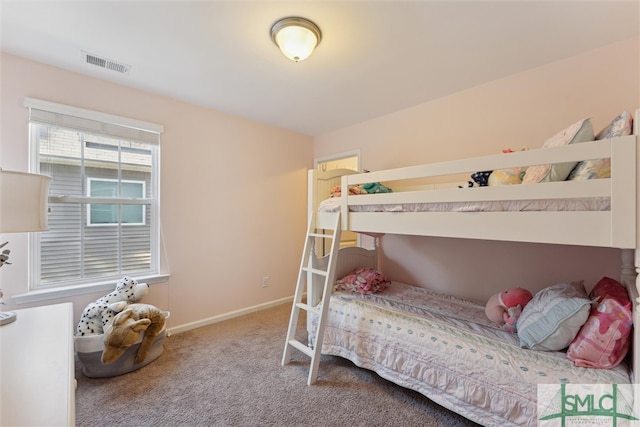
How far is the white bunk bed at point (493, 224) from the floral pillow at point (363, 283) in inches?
5.1

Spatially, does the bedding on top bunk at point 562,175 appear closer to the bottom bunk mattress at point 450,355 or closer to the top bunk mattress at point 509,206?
the top bunk mattress at point 509,206

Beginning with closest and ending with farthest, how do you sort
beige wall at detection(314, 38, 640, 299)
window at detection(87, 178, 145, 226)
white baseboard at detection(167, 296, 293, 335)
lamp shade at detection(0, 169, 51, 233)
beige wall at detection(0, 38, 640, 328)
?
lamp shade at detection(0, 169, 51, 233) < beige wall at detection(314, 38, 640, 299) < beige wall at detection(0, 38, 640, 328) < window at detection(87, 178, 145, 226) < white baseboard at detection(167, 296, 293, 335)

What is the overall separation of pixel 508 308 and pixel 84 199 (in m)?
3.46

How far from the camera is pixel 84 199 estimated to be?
2.35m

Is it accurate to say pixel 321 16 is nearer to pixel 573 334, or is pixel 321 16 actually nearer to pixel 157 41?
pixel 157 41

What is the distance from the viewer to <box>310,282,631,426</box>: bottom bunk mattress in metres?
1.32

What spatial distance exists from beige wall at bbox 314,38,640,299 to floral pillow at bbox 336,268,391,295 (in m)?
0.57

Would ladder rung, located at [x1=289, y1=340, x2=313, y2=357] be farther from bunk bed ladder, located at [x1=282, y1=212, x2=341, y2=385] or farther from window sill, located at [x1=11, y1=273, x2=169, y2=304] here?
window sill, located at [x1=11, y1=273, x2=169, y2=304]

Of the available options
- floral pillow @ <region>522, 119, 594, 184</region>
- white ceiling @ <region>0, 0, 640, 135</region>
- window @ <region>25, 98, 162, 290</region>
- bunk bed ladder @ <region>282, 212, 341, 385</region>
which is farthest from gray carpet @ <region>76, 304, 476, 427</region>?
white ceiling @ <region>0, 0, 640, 135</region>

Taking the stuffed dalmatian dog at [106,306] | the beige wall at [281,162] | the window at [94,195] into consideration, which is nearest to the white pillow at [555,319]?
the beige wall at [281,162]

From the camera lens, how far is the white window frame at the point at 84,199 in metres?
2.12

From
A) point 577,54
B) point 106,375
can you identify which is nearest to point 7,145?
point 106,375

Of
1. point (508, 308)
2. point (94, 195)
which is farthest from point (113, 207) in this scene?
point (508, 308)

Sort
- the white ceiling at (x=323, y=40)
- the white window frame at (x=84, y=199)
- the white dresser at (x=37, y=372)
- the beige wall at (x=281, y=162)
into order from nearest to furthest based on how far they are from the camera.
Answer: the white dresser at (x=37, y=372)
the white ceiling at (x=323, y=40)
the beige wall at (x=281, y=162)
the white window frame at (x=84, y=199)
